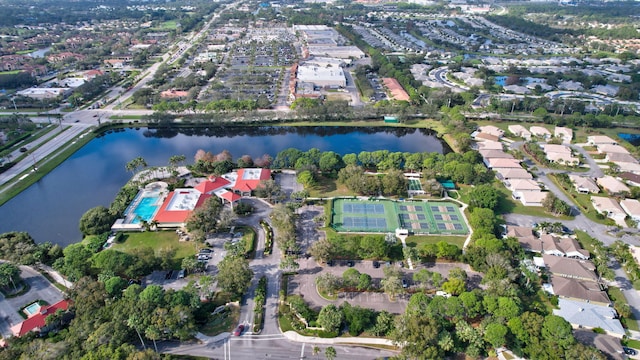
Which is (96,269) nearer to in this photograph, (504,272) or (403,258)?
(403,258)

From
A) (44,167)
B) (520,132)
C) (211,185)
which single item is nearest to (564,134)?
(520,132)

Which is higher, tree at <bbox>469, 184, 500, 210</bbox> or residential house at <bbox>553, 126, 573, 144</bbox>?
residential house at <bbox>553, 126, 573, 144</bbox>

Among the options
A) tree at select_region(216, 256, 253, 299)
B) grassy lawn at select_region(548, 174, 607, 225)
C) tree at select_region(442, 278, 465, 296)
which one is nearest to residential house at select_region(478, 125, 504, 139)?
grassy lawn at select_region(548, 174, 607, 225)

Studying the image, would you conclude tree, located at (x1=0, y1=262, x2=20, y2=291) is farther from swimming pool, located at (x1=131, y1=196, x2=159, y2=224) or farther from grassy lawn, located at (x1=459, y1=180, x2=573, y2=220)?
grassy lawn, located at (x1=459, y1=180, x2=573, y2=220)

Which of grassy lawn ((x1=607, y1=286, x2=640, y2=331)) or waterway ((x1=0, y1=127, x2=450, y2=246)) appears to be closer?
grassy lawn ((x1=607, y1=286, x2=640, y2=331))

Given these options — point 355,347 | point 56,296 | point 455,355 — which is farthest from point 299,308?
point 56,296

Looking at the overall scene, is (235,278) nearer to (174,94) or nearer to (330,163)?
(330,163)
